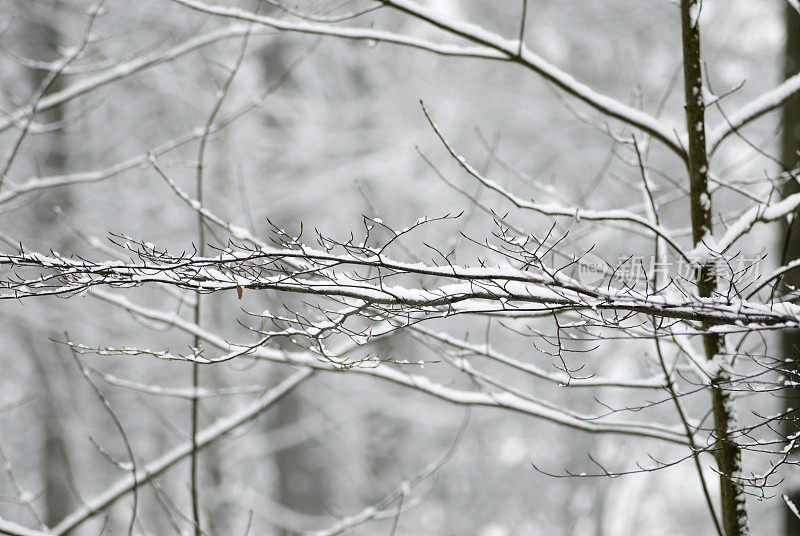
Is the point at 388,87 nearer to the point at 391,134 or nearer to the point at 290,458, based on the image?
the point at 391,134

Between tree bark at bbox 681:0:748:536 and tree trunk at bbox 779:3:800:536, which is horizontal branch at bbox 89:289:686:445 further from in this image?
tree trunk at bbox 779:3:800:536

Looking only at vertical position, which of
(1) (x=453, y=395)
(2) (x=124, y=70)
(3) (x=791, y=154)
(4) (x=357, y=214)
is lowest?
(1) (x=453, y=395)

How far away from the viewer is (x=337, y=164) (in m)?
8.36

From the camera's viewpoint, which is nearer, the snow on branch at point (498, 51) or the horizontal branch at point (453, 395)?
the snow on branch at point (498, 51)

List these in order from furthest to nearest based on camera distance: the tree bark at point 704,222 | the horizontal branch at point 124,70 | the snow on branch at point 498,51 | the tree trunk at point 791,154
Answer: the tree trunk at point 791,154, the horizontal branch at point 124,70, the snow on branch at point 498,51, the tree bark at point 704,222

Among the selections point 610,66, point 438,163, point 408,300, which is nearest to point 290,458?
point 438,163

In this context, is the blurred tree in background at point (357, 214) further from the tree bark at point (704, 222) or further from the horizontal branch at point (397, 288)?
the horizontal branch at point (397, 288)

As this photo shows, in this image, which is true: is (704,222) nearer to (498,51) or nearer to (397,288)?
(498,51)

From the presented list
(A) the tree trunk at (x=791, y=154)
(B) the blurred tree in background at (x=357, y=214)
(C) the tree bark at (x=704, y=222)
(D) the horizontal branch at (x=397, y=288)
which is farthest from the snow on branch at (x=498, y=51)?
(B) the blurred tree in background at (x=357, y=214)

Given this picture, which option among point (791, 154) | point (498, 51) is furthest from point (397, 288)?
point (791, 154)

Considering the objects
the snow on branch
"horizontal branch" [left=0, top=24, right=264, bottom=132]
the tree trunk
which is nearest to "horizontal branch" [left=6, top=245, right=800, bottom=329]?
the snow on branch

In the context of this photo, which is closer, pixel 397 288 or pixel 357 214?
pixel 397 288

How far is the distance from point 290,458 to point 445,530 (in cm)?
321

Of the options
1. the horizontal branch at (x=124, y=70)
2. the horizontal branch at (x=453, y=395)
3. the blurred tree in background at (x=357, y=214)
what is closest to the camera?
the horizontal branch at (x=453, y=395)
